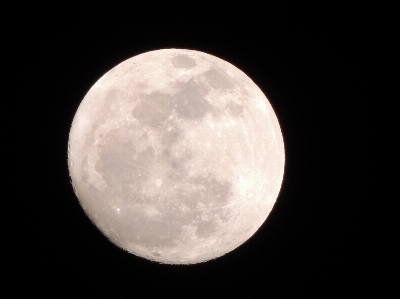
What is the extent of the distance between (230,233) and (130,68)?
2.11 meters

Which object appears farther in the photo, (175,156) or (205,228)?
(205,228)

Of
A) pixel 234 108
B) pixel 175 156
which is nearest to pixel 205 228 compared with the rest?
pixel 175 156

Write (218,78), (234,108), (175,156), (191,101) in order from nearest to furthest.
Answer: (175,156), (191,101), (234,108), (218,78)

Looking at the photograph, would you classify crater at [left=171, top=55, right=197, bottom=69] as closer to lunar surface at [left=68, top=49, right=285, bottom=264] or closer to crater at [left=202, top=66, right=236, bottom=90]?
lunar surface at [left=68, top=49, right=285, bottom=264]

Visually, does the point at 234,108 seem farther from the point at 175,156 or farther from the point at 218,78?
the point at 175,156

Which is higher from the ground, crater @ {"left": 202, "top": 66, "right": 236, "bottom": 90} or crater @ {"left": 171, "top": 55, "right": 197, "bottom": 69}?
crater @ {"left": 171, "top": 55, "right": 197, "bottom": 69}

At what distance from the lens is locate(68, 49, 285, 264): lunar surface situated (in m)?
3.85

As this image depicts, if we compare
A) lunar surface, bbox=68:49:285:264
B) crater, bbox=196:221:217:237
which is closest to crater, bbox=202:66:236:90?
lunar surface, bbox=68:49:285:264

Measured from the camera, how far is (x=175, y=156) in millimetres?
3816

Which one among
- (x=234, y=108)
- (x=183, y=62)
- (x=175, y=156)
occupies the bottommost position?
(x=175, y=156)

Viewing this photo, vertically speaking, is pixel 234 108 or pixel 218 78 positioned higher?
pixel 218 78

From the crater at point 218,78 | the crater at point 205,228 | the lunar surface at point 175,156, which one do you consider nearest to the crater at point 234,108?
the lunar surface at point 175,156

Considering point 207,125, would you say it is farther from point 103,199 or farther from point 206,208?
point 103,199

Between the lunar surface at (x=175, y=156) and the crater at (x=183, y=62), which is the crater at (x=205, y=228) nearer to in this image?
the lunar surface at (x=175, y=156)
